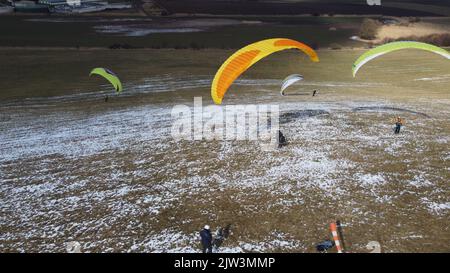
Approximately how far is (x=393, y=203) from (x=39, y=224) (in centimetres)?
1793

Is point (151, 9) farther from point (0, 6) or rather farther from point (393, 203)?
point (393, 203)

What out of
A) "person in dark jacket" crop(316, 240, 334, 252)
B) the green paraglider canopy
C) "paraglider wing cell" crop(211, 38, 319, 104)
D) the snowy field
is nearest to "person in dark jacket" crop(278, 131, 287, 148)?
the snowy field

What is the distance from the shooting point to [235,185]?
20938mm

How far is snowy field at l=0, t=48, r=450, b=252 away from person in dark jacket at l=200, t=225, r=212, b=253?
32.5 inches

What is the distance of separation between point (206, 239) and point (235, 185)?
261 inches

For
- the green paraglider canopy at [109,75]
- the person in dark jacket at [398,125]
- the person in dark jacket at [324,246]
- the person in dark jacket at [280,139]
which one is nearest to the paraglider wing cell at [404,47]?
the person in dark jacket at [398,125]

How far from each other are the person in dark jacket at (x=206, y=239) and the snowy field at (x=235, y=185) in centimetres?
83

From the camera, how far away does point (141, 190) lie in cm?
2111

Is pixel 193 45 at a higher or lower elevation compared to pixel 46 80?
higher

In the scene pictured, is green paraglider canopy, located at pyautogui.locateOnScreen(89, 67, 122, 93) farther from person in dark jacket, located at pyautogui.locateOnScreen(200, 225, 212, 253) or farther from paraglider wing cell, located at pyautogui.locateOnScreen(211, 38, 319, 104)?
person in dark jacket, located at pyautogui.locateOnScreen(200, 225, 212, 253)

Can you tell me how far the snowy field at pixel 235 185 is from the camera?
54.2 ft

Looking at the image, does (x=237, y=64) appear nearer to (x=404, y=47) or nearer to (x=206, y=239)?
(x=404, y=47)

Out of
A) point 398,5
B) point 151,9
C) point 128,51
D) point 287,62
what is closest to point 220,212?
point 287,62

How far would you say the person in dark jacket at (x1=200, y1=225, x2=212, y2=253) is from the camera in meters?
14.5
